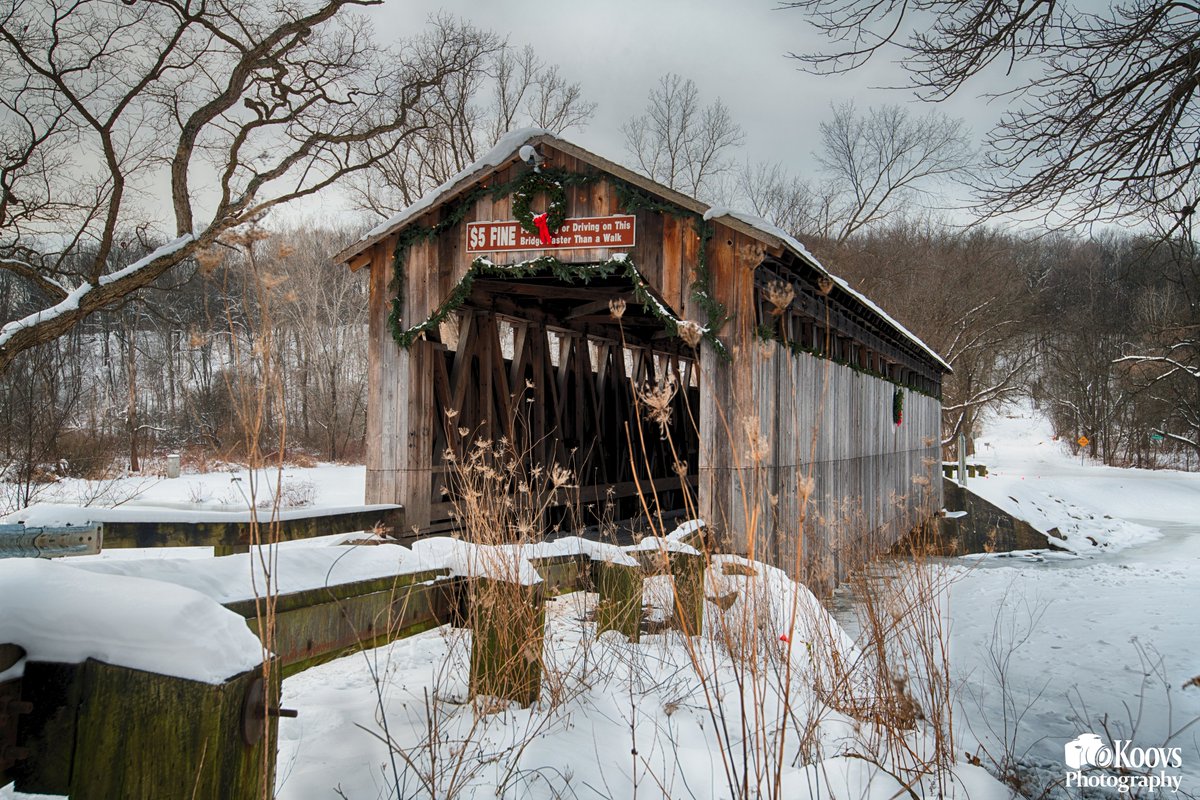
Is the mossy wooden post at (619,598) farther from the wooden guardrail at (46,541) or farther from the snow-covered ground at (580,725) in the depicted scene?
the wooden guardrail at (46,541)

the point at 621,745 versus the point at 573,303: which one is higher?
the point at 573,303

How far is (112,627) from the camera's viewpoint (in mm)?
1301

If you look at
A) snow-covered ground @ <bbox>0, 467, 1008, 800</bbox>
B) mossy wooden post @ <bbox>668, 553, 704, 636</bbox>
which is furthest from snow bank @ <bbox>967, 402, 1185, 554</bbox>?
snow-covered ground @ <bbox>0, 467, 1008, 800</bbox>

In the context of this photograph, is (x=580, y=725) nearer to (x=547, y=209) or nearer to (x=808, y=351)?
(x=547, y=209)

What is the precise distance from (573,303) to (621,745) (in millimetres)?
8647

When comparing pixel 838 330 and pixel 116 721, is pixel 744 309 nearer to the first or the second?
pixel 838 330

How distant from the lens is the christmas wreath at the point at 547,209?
7551 millimetres

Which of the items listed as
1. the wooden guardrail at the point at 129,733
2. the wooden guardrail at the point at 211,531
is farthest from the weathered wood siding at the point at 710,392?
the wooden guardrail at the point at 129,733

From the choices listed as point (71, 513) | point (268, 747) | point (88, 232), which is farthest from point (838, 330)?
point (88, 232)

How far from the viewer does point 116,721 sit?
1.28m

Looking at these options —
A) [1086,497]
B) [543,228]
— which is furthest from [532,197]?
[1086,497]

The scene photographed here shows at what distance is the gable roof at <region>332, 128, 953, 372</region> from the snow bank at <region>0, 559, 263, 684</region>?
19.2 feet

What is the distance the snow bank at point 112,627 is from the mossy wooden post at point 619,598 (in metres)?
3.09

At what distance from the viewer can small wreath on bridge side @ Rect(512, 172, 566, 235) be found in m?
7.54
